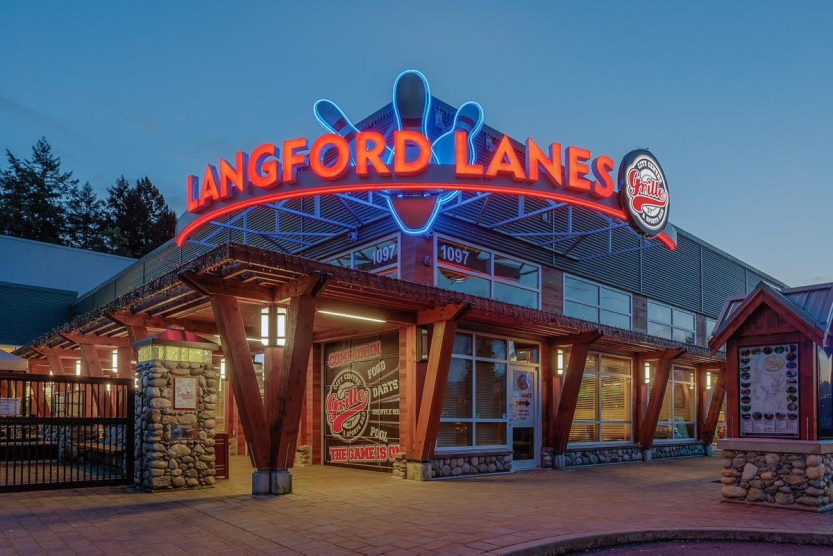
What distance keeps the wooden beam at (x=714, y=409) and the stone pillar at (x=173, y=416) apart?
14729mm

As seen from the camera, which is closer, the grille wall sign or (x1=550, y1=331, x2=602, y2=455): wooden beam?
the grille wall sign

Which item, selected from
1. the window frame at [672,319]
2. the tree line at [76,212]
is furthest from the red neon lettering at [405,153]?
the tree line at [76,212]

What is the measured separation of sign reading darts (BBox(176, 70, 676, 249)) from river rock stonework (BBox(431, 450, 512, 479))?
4.30m

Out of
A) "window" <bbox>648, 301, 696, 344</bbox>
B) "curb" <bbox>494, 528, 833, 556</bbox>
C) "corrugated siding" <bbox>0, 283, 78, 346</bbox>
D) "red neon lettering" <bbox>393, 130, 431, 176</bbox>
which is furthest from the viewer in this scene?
"corrugated siding" <bbox>0, 283, 78, 346</bbox>

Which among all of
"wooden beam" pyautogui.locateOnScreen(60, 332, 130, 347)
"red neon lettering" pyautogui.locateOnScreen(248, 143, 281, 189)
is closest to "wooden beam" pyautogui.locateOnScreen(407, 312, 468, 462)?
"red neon lettering" pyautogui.locateOnScreen(248, 143, 281, 189)

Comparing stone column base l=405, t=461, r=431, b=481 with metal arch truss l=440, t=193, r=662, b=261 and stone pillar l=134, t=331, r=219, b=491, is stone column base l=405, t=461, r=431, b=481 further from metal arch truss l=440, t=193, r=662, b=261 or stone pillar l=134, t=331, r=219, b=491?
metal arch truss l=440, t=193, r=662, b=261

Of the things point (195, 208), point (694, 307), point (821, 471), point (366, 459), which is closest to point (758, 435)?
point (821, 471)

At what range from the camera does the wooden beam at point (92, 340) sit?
1505 centimetres

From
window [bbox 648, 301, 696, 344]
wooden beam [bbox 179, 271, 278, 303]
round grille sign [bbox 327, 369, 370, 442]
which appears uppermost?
wooden beam [bbox 179, 271, 278, 303]

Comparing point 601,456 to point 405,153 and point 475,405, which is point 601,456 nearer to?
point 475,405

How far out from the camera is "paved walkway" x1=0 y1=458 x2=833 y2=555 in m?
6.62

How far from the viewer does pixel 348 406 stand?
1398 cm

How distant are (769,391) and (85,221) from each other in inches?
2355

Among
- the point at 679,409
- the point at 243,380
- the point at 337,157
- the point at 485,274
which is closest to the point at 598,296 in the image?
the point at 679,409
